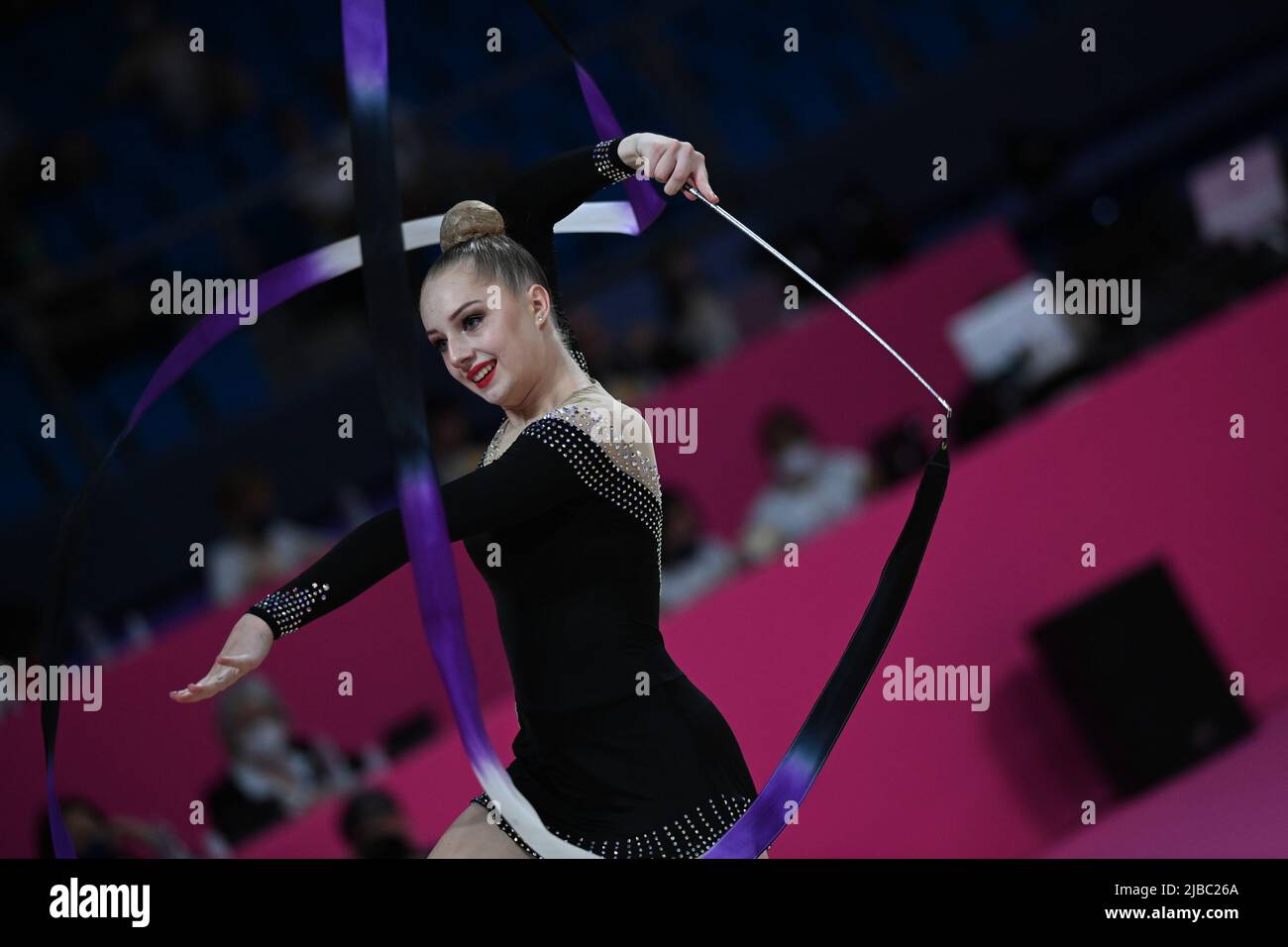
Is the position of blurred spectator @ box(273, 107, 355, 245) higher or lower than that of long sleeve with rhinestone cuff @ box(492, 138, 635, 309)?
higher

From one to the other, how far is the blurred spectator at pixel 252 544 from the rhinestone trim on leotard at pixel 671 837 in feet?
9.67

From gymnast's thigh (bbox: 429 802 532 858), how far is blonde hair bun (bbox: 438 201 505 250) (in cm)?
88

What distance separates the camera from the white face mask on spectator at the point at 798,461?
5.65m

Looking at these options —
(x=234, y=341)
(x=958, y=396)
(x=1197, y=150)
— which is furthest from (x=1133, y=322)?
(x=234, y=341)

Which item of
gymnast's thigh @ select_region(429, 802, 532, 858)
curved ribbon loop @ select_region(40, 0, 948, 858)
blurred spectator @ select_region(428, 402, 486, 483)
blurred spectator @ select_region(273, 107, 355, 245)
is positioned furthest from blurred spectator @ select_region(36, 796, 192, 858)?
blurred spectator @ select_region(273, 107, 355, 245)

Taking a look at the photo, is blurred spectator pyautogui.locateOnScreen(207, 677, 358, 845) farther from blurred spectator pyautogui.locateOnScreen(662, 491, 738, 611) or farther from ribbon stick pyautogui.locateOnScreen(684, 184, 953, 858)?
ribbon stick pyautogui.locateOnScreen(684, 184, 953, 858)

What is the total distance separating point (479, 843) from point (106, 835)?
6.28 feet

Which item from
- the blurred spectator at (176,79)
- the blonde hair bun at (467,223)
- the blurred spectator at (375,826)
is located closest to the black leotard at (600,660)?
the blonde hair bun at (467,223)

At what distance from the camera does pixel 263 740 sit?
14.9 feet

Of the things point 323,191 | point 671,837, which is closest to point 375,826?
point 671,837

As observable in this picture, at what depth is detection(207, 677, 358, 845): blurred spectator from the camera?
4492 millimetres

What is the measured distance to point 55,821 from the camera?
8.60 ft
